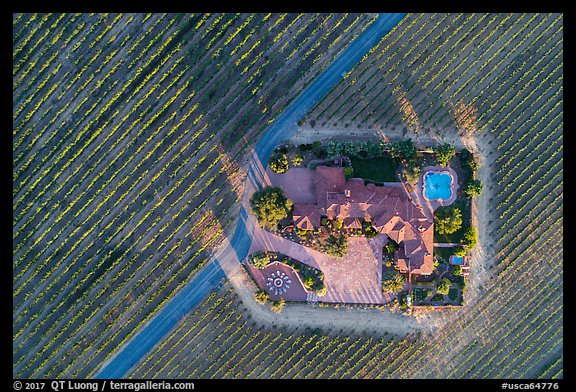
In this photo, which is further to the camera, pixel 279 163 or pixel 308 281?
pixel 308 281

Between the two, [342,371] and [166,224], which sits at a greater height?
[166,224]

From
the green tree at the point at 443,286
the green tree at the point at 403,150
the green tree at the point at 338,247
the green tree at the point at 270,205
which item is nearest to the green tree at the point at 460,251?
the green tree at the point at 443,286

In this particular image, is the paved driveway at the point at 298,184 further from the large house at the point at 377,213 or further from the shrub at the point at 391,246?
the shrub at the point at 391,246

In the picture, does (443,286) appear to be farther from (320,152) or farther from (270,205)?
(270,205)

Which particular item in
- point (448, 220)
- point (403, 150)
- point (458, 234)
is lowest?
point (458, 234)

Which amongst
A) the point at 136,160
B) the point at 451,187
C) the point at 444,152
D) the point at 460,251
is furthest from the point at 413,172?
the point at 136,160

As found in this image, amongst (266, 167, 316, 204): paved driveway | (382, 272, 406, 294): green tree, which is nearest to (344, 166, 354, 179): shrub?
Answer: (266, 167, 316, 204): paved driveway
